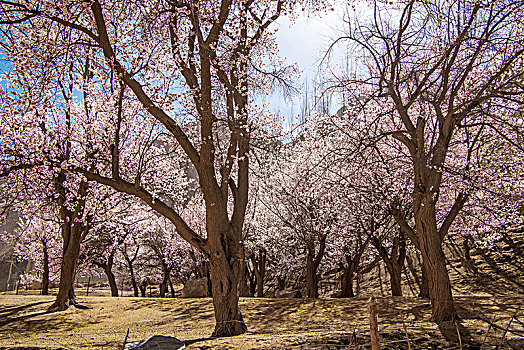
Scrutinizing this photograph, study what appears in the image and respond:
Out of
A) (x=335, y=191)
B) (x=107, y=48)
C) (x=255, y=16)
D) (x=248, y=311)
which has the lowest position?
(x=248, y=311)

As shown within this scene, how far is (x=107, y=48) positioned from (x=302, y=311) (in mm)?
8838

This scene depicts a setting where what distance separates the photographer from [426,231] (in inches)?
300

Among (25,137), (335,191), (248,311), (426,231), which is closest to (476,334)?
(426,231)

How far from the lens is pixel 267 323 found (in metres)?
9.85

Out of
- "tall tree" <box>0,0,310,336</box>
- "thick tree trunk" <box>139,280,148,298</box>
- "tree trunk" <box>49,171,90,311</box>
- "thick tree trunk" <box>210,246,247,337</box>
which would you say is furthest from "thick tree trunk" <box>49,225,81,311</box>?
"thick tree trunk" <box>139,280,148,298</box>

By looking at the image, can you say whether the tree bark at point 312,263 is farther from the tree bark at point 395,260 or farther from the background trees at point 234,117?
the tree bark at point 395,260

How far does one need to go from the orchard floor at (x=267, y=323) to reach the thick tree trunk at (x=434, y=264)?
31 cm

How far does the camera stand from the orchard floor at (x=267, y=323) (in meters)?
5.57

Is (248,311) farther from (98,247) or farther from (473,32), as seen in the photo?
(98,247)

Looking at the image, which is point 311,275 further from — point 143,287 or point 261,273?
point 143,287

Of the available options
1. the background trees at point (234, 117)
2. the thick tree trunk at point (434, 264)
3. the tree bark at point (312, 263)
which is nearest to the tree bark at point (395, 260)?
the background trees at point (234, 117)

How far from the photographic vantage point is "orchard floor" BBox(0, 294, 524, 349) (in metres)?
5.57

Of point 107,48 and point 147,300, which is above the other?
point 107,48

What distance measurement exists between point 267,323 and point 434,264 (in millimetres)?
4665
